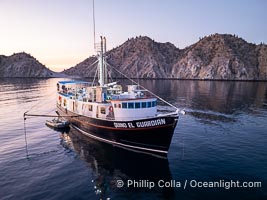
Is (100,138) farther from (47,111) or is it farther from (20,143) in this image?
(47,111)

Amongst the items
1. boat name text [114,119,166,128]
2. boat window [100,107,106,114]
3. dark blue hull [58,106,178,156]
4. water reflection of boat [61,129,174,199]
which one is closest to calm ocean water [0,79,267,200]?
water reflection of boat [61,129,174,199]

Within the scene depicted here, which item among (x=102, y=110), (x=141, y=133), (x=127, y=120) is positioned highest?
(x=102, y=110)

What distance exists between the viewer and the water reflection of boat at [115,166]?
21.6 metres

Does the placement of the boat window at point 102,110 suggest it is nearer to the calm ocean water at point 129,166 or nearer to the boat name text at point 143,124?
the boat name text at point 143,124

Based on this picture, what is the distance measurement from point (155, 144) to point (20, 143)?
72.6 feet

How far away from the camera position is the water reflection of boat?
21587mm

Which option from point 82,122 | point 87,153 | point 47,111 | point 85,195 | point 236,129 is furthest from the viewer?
point 47,111

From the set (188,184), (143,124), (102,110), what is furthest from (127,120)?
(188,184)

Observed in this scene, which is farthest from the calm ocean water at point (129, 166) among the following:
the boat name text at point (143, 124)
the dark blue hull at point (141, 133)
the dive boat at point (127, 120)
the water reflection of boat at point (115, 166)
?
the boat name text at point (143, 124)

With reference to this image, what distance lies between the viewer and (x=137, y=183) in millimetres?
22266

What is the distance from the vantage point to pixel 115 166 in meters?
26.1

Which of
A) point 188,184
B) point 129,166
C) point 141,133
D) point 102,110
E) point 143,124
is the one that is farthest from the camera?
point 102,110

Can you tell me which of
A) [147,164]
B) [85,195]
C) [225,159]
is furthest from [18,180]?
[225,159]

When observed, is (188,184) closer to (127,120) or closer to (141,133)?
(141,133)
